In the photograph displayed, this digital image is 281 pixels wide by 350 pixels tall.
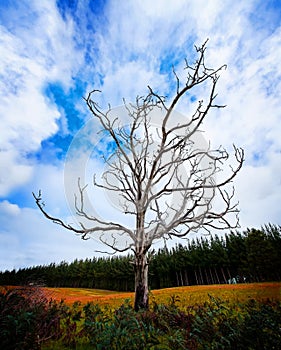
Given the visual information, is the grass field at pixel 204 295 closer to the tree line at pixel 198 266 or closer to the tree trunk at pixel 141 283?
the tree trunk at pixel 141 283

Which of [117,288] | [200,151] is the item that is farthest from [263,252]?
[117,288]

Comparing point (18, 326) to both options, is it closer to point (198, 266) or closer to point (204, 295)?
point (204, 295)

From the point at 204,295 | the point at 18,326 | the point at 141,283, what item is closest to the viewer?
the point at 18,326

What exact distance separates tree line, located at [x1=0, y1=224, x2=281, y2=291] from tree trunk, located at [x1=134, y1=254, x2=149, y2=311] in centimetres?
3807

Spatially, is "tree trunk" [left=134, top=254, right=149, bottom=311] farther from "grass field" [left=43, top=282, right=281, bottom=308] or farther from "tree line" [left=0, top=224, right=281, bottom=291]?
"tree line" [left=0, top=224, right=281, bottom=291]

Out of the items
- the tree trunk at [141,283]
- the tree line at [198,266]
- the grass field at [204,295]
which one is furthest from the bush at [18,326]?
the tree line at [198,266]

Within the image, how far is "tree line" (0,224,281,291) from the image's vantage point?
3975 centimetres

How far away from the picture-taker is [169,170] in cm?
942

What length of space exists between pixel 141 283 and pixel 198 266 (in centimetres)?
5572

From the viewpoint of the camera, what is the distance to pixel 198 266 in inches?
2223

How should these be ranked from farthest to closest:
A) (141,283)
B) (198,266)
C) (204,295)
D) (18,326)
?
(198,266), (204,295), (141,283), (18,326)

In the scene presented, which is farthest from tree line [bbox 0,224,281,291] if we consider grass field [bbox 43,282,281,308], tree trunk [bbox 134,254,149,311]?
tree trunk [bbox 134,254,149,311]

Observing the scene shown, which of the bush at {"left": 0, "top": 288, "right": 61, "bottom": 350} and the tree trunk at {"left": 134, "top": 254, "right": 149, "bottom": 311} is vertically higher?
the tree trunk at {"left": 134, "top": 254, "right": 149, "bottom": 311}

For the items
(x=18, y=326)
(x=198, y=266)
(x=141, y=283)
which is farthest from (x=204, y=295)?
(x=198, y=266)
